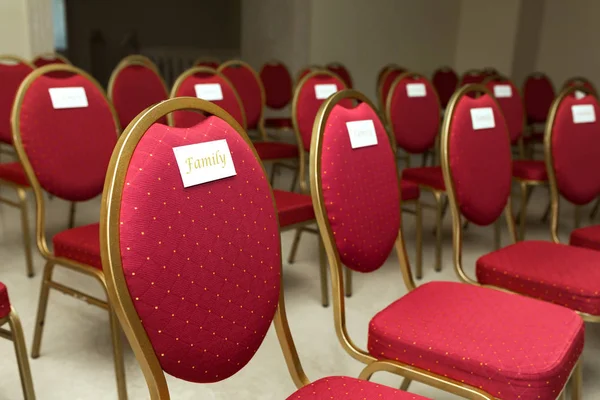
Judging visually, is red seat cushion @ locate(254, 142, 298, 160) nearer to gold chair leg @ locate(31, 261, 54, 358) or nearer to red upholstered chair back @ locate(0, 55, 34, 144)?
red upholstered chair back @ locate(0, 55, 34, 144)

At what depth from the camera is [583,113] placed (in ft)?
6.61

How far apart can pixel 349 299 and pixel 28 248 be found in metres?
1.34

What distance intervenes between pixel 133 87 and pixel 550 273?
2.21 metres

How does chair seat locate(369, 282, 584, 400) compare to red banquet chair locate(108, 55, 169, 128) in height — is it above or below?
below

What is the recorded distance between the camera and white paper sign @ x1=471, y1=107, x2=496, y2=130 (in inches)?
65.1

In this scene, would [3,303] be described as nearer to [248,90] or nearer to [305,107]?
[305,107]

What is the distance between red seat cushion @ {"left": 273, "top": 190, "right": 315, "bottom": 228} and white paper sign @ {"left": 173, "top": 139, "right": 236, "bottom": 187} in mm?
976

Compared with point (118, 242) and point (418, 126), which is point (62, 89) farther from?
point (418, 126)

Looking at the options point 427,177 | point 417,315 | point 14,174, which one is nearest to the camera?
point 417,315

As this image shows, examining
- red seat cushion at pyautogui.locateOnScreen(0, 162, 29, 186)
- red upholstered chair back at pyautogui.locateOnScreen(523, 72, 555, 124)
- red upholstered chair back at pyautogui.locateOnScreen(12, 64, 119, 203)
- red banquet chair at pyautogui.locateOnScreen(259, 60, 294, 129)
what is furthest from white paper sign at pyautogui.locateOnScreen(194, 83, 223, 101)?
red upholstered chair back at pyautogui.locateOnScreen(523, 72, 555, 124)

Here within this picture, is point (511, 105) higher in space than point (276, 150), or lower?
higher

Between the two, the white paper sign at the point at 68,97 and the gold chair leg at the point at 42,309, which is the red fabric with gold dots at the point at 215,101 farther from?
the gold chair leg at the point at 42,309

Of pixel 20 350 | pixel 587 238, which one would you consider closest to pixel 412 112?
pixel 587 238

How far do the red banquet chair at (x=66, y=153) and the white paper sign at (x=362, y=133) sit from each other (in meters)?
0.75
